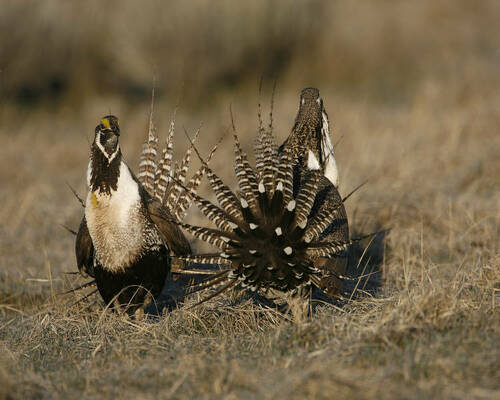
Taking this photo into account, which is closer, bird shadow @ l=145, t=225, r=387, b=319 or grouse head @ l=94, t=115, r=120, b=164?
grouse head @ l=94, t=115, r=120, b=164

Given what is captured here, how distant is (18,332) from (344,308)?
1.95 metres

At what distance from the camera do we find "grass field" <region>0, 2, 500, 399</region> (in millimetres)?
2758

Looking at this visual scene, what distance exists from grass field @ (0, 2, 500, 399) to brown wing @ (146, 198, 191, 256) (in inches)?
15.3

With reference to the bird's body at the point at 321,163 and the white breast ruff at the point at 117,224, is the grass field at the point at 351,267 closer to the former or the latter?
the bird's body at the point at 321,163

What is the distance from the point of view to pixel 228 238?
369 centimetres

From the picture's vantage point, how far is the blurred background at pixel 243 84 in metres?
7.38

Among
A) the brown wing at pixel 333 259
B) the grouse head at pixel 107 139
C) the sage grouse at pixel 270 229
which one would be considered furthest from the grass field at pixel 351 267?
the grouse head at pixel 107 139

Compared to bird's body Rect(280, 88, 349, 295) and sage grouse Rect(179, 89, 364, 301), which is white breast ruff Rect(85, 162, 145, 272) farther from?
bird's body Rect(280, 88, 349, 295)

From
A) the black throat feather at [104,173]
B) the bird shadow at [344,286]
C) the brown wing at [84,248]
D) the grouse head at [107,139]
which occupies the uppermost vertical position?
the grouse head at [107,139]

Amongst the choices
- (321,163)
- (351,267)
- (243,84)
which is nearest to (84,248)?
(321,163)

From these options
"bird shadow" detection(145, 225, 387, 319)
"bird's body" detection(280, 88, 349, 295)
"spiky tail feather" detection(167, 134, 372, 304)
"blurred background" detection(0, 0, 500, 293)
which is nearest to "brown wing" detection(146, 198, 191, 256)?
"bird shadow" detection(145, 225, 387, 319)

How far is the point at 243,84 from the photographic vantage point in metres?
12.6

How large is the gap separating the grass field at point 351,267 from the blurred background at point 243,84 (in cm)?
5

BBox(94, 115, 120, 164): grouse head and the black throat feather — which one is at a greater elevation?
BBox(94, 115, 120, 164): grouse head
